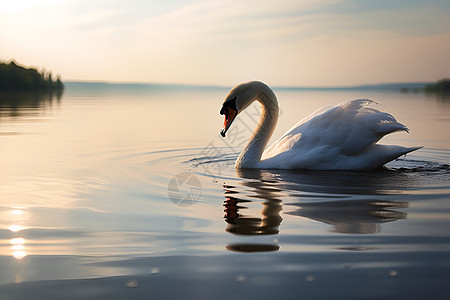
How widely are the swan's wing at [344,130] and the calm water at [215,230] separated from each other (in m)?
0.44

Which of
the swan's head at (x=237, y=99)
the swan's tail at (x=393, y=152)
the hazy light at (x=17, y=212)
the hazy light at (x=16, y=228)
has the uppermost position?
the swan's head at (x=237, y=99)

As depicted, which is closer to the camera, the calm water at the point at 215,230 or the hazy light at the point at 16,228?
the calm water at the point at 215,230

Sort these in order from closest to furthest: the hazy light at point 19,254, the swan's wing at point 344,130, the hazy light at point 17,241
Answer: the hazy light at point 19,254, the hazy light at point 17,241, the swan's wing at point 344,130

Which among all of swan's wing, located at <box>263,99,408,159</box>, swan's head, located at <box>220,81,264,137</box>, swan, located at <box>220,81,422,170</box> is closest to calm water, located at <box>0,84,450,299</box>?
swan, located at <box>220,81,422,170</box>

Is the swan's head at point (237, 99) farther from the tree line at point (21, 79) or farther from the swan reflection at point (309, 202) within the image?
the tree line at point (21, 79)

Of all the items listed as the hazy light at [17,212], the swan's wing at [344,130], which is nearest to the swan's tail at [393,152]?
the swan's wing at [344,130]

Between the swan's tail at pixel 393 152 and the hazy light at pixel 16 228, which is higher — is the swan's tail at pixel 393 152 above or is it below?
above

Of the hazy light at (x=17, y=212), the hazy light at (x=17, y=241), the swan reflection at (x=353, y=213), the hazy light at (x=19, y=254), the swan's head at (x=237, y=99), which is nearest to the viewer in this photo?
the hazy light at (x=19, y=254)

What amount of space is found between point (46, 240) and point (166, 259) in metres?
1.26

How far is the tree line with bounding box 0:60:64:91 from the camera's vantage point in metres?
71.4

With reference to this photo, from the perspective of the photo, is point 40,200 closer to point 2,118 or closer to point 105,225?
point 105,225

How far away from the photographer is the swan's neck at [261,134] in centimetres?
850

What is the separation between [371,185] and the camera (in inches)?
276

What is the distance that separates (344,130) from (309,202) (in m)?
2.22
